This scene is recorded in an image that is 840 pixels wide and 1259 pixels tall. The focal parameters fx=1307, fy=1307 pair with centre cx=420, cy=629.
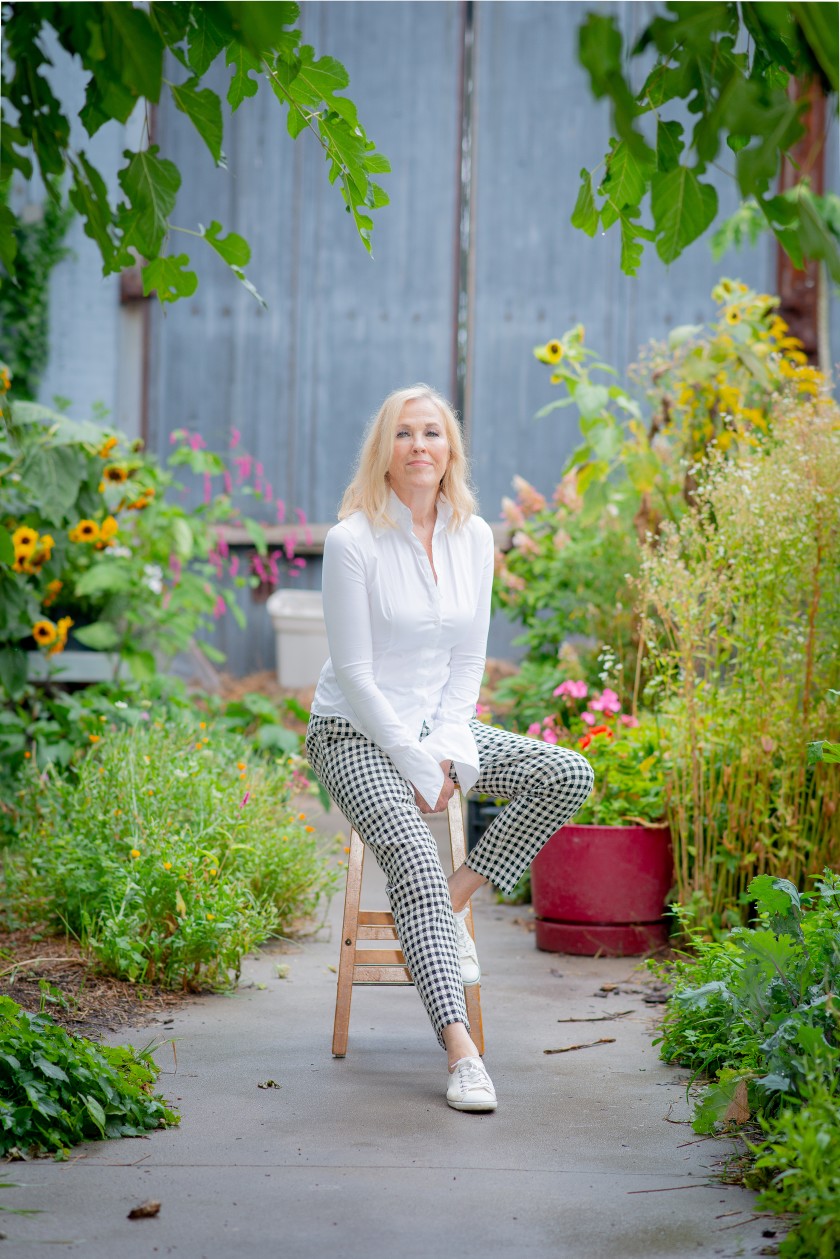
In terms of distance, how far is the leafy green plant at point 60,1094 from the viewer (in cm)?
201

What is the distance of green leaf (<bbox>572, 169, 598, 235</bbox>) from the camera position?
6.56ft

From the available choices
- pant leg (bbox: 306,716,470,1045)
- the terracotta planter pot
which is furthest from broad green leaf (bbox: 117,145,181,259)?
the terracotta planter pot

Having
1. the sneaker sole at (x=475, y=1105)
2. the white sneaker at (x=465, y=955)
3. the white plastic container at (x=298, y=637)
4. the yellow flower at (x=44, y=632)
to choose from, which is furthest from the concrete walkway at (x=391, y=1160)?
the white plastic container at (x=298, y=637)

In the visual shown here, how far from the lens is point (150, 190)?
1.98 meters

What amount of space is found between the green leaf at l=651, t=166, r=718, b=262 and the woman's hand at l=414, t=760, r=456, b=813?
55.3 inches

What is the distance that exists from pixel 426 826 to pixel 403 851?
72mm

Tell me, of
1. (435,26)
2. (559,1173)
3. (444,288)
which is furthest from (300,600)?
(559,1173)

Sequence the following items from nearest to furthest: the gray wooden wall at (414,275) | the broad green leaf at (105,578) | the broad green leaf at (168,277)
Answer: the broad green leaf at (168,277) → the broad green leaf at (105,578) → the gray wooden wall at (414,275)

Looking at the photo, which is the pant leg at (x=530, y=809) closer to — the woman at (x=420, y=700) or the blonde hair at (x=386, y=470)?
the woman at (x=420, y=700)

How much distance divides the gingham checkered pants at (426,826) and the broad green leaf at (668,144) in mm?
1313

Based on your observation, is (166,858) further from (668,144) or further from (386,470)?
(668,144)

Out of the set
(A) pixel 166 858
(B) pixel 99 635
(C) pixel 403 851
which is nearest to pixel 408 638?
(C) pixel 403 851

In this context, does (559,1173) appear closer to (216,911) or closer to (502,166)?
(216,911)

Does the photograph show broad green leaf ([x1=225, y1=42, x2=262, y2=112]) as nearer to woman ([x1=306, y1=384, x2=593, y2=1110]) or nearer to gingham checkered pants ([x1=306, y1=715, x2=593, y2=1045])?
woman ([x1=306, y1=384, x2=593, y2=1110])
